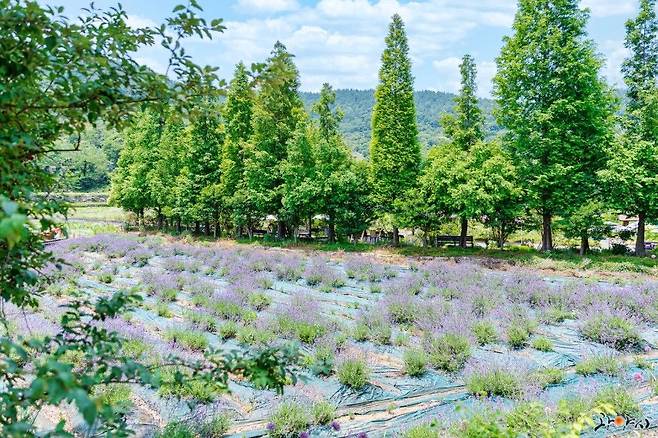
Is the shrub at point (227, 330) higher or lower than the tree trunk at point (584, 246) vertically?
lower

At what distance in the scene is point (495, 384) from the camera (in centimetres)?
→ 521

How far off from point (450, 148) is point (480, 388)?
1536 cm

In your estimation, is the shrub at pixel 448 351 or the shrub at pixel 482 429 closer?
the shrub at pixel 482 429

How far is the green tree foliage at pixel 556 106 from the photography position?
16281mm

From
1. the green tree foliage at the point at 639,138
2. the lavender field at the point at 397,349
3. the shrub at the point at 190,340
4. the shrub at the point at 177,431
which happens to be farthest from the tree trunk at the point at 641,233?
the shrub at the point at 177,431

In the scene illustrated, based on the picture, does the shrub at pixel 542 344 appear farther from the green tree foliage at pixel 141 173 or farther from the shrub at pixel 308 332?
the green tree foliage at pixel 141 173

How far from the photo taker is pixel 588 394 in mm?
4938

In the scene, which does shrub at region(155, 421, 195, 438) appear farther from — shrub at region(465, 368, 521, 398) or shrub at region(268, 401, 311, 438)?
shrub at region(465, 368, 521, 398)

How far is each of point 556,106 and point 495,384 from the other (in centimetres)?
1440

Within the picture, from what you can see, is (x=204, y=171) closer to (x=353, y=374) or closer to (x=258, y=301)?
(x=258, y=301)

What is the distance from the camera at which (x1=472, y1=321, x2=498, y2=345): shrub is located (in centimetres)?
699

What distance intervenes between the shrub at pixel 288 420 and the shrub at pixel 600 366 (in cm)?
392

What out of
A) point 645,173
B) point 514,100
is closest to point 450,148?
point 514,100

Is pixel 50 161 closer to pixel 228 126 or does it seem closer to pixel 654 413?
pixel 654 413
